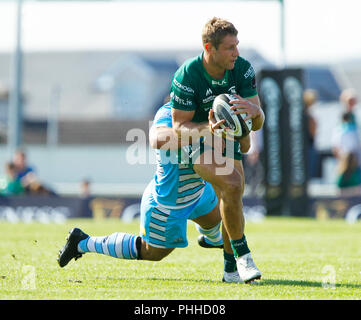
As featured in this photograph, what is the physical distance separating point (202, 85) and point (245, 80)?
1.25 feet

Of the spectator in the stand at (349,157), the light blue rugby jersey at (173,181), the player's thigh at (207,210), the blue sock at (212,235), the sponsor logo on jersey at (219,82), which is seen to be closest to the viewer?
the sponsor logo on jersey at (219,82)

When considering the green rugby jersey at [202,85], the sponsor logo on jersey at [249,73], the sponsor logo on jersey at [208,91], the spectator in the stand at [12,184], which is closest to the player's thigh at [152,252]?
the green rugby jersey at [202,85]

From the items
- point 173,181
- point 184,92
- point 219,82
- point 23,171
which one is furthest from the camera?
point 23,171

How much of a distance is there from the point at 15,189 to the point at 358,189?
796 cm

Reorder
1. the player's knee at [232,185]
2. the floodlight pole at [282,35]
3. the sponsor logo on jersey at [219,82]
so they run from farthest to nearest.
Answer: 1. the floodlight pole at [282,35]
2. the sponsor logo on jersey at [219,82]
3. the player's knee at [232,185]

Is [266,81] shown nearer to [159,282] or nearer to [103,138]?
[159,282]

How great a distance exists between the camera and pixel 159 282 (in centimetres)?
636

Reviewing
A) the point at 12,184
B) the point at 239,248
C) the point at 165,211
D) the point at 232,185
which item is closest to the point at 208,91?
the point at 232,185

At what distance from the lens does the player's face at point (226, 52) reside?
20.2ft

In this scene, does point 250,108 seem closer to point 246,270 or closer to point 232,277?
point 246,270

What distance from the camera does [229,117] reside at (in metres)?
6.01

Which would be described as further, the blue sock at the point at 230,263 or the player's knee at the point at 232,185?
the blue sock at the point at 230,263

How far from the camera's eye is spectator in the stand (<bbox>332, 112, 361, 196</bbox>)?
17.3 meters

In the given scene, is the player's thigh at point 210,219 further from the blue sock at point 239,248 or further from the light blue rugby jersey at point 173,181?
the blue sock at point 239,248
